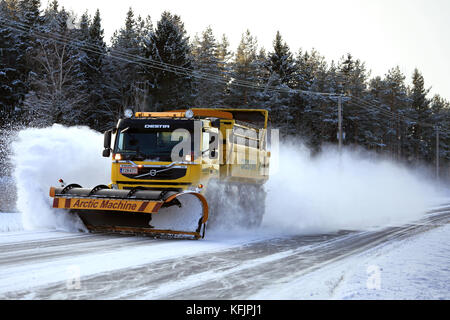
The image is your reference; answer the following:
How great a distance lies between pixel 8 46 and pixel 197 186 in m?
37.9

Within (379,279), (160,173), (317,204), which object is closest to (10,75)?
(317,204)

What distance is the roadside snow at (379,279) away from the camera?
5020 mm

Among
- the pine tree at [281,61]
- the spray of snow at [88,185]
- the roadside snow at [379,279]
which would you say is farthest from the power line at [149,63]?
the roadside snow at [379,279]

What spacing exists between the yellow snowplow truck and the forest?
19.7 metres

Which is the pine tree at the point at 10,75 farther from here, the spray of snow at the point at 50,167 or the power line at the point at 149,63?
the spray of snow at the point at 50,167

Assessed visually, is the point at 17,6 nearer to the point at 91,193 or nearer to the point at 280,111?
the point at 280,111

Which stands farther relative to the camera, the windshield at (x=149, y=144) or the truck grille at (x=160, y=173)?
the windshield at (x=149, y=144)

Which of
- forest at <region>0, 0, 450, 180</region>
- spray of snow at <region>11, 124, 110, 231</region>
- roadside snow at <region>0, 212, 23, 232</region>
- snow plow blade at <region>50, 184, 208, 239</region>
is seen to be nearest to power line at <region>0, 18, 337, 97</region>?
forest at <region>0, 0, 450, 180</region>

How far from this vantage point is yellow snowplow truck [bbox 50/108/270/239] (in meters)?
9.21

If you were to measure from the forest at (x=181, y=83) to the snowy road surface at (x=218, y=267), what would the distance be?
21.9 meters

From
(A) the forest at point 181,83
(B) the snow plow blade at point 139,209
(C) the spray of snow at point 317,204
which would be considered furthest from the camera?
(A) the forest at point 181,83

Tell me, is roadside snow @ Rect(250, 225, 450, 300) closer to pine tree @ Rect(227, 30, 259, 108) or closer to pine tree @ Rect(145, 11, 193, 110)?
pine tree @ Rect(145, 11, 193, 110)
